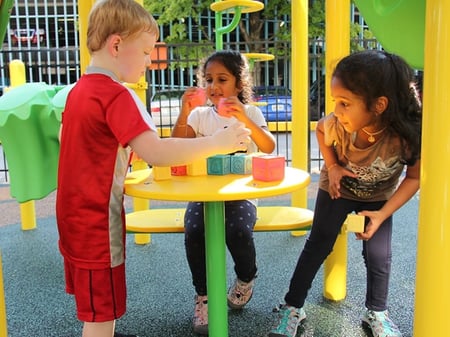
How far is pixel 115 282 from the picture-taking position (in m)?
1.60

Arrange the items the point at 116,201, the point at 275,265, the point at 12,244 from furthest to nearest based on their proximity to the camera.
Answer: the point at 12,244
the point at 275,265
the point at 116,201

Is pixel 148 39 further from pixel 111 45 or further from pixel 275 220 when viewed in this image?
pixel 275 220

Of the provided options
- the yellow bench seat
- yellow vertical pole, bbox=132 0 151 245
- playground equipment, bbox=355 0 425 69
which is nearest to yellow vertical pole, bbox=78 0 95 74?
yellow vertical pole, bbox=132 0 151 245

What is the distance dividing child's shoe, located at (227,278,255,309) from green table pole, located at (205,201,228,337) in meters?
0.49

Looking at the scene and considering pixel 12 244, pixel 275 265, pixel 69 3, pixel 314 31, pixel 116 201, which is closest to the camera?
pixel 116 201

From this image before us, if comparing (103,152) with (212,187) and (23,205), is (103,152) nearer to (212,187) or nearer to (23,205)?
(212,187)

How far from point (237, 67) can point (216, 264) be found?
1024 millimetres

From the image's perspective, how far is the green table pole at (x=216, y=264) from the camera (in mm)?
1742

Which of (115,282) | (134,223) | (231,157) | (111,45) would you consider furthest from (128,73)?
(134,223)

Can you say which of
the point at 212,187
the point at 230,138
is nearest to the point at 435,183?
the point at 230,138

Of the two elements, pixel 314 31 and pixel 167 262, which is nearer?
pixel 167 262

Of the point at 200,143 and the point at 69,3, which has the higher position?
the point at 69,3

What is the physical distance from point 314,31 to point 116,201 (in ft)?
37.7

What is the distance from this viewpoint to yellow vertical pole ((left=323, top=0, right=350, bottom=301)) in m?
2.33
